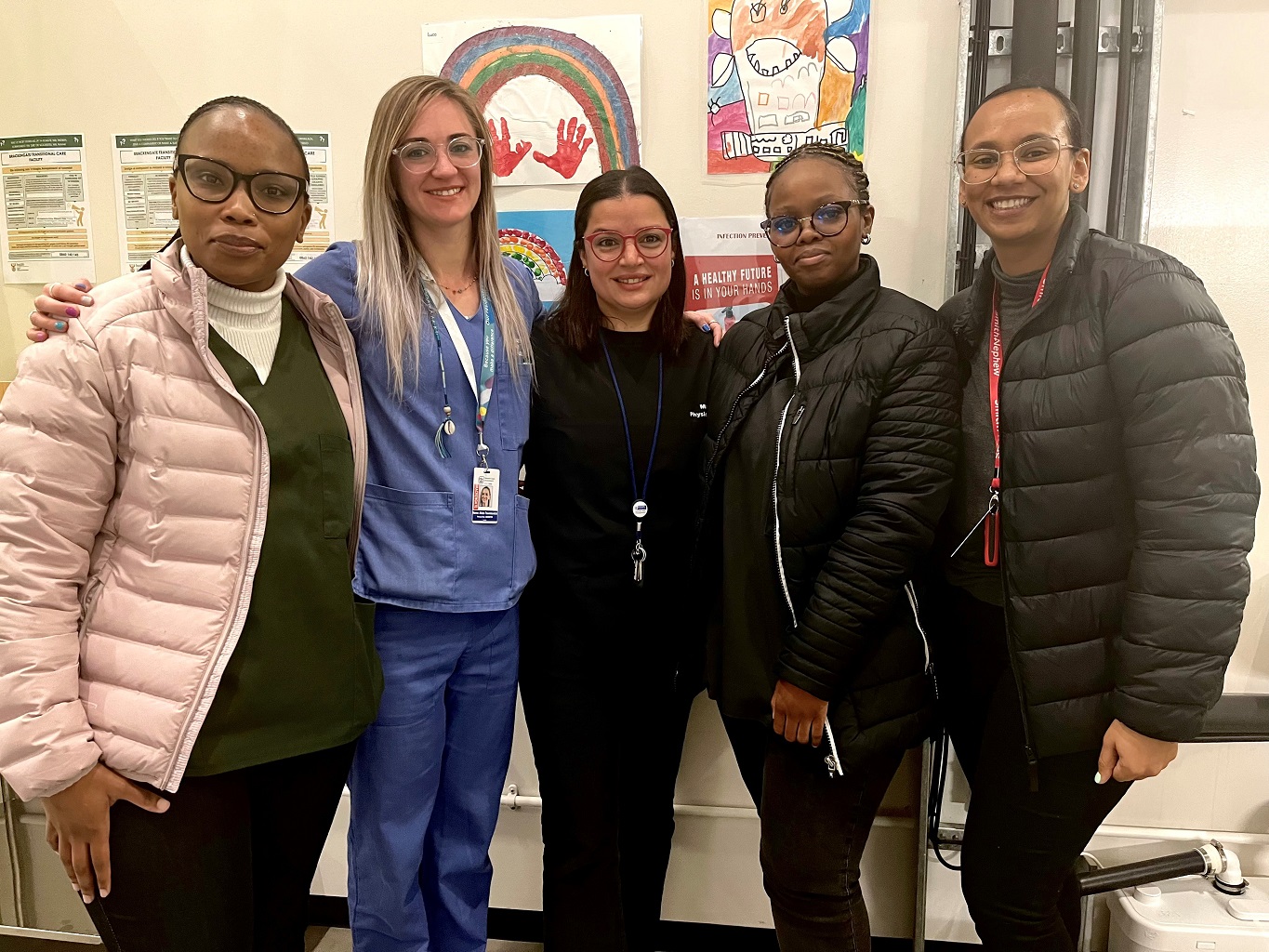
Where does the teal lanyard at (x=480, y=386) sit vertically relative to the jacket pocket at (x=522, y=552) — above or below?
above

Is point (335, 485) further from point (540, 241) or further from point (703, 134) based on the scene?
point (703, 134)

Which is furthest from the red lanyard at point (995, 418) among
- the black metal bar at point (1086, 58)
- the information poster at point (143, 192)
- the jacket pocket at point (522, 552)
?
the information poster at point (143, 192)

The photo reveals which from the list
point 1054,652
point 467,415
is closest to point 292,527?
point 467,415

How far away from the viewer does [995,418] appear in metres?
1.36

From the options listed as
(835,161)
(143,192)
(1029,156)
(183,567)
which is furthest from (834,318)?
(143,192)

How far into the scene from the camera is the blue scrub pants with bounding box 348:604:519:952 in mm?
1459

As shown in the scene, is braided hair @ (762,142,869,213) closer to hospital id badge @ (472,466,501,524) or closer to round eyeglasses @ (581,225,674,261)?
round eyeglasses @ (581,225,674,261)

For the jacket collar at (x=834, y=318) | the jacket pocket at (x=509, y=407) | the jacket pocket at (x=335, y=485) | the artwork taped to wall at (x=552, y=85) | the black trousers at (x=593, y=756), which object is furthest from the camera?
the artwork taped to wall at (x=552, y=85)

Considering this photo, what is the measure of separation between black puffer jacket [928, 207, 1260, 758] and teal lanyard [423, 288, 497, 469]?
91cm

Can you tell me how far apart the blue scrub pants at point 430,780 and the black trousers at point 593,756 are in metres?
0.09

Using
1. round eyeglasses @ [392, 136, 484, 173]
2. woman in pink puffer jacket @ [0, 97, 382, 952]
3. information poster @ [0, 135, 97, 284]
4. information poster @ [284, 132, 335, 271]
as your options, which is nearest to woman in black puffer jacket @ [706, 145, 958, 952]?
round eyeglasses @ [392, 136, 484, 173]

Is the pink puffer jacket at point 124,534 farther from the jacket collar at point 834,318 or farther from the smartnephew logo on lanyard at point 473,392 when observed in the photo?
the jacket collar at point 834,318

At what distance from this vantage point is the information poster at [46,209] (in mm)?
2109

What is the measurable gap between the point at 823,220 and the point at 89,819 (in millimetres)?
1483
